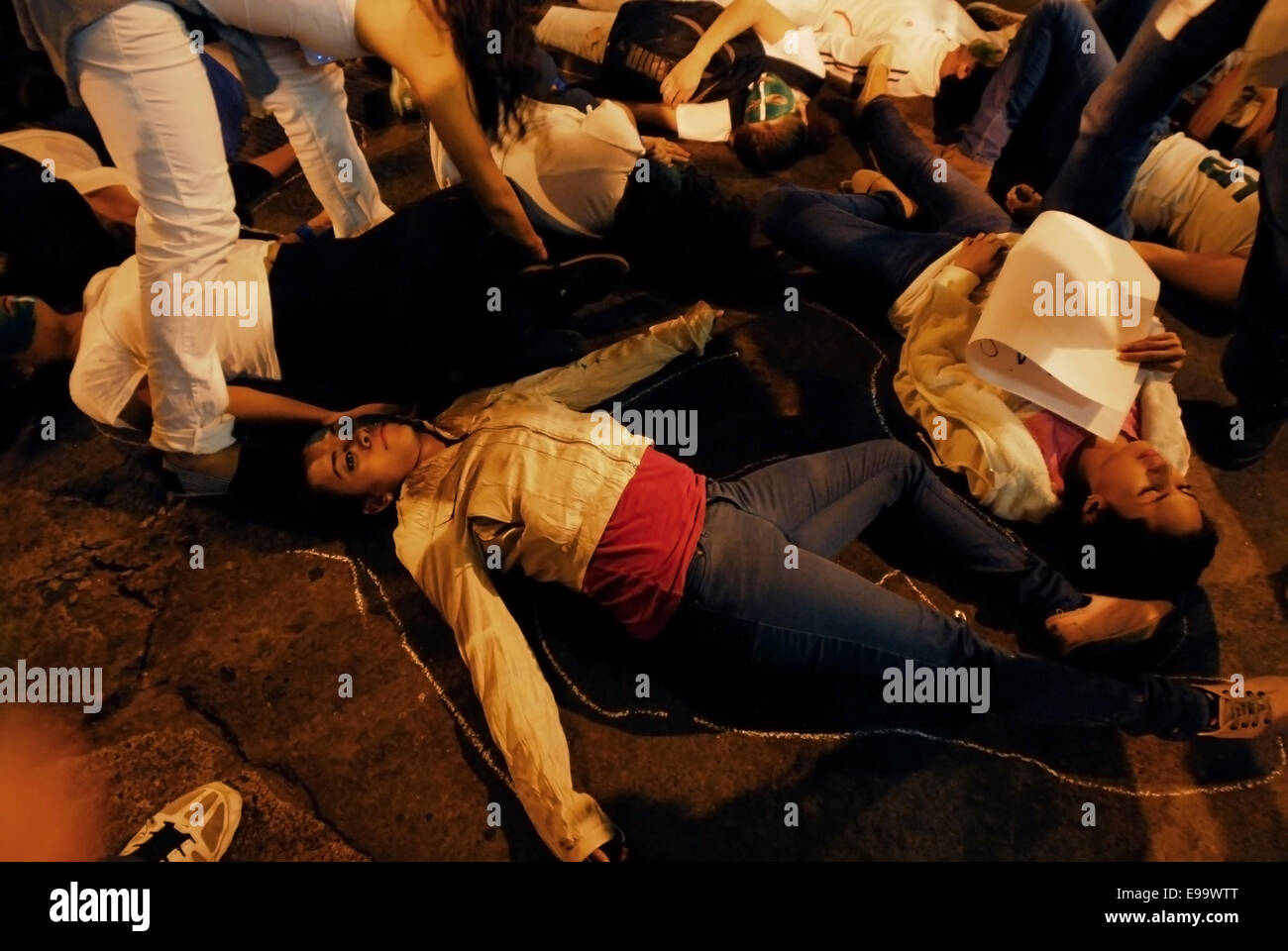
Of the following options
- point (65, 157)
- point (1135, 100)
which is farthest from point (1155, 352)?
point (65, 157)

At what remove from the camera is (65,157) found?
288cm

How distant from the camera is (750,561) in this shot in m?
2.10

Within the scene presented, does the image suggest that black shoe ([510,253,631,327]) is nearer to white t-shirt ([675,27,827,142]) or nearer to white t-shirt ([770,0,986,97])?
white t-shirt ([675,27,827,142])

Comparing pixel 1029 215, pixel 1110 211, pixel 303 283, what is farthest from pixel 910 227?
pixel 303 283

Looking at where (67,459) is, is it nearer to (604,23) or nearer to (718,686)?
(718,686)

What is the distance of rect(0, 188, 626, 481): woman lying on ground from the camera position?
2373 millimetres

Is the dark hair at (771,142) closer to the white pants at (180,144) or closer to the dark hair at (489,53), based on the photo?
the dark hair at (489,53)

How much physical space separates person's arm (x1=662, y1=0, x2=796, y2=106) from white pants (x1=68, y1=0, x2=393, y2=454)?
1.31 m

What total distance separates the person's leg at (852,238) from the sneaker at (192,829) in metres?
2.48

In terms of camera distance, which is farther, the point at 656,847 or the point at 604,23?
the point at 604,23

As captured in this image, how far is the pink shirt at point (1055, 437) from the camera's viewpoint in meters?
2.36

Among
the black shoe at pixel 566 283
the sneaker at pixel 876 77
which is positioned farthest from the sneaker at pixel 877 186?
the black shoe at pixel 566 283
